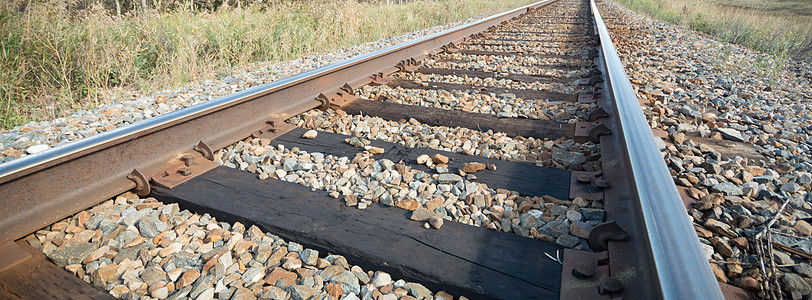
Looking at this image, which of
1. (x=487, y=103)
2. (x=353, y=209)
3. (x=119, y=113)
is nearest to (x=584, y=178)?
(x=353, y=209)

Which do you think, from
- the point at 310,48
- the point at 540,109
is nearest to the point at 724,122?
the point at 540,109

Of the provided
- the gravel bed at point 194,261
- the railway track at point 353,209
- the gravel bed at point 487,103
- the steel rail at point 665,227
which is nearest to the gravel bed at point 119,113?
the railway track at point 353,209

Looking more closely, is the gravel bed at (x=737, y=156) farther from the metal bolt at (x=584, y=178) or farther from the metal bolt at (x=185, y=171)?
the metal bolt at (x=185, y=171)

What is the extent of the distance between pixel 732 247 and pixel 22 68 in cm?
481

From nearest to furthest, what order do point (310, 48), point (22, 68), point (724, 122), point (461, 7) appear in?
point (724, 122) < point (22, 68) < point (310, 48) < point (461, 7)

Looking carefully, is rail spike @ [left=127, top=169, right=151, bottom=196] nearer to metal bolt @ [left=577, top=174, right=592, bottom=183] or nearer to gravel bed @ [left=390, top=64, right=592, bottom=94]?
metal bolt @ [left=577, top=174, right=592, bottom=183]

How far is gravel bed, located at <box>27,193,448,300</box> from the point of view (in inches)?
52.5

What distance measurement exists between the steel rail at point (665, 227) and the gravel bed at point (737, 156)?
0.25 meters

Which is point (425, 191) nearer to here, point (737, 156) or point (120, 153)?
point (120, 153)

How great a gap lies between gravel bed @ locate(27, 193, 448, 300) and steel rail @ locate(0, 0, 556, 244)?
8 cm

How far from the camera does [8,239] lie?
4.88ft

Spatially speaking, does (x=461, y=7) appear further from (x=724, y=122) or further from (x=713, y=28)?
(x=724, y=122)

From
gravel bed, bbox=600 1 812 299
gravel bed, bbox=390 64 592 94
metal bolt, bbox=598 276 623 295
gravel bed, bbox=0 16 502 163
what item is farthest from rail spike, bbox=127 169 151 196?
gravel bed, bbox=390 64 592 94

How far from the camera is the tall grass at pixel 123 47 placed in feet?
11.6
